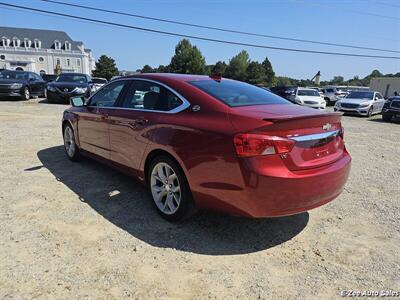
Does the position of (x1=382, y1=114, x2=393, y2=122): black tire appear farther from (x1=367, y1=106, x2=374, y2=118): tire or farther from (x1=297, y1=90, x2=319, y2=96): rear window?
(x1=297, y1=90, x2=319, y2=96): rear window

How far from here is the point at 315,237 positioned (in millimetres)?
3588

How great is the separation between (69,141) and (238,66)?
3478 inches

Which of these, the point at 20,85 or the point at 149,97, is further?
the point at 20,85

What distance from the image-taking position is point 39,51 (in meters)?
86.6

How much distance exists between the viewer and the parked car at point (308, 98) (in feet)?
65.9

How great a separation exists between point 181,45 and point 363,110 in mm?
65068

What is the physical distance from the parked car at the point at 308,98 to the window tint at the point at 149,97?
54.8ft

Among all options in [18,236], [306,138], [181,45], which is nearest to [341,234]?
[306,138]

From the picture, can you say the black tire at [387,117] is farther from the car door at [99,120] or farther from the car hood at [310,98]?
→ the car door at [99,120]

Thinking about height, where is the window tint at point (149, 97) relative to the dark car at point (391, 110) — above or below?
above

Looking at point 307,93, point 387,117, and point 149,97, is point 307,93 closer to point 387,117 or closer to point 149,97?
point 387,117

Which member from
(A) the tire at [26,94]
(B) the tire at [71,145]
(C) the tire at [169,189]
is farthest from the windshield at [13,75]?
(C) the tire at [169,189]

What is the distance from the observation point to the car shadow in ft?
11.1

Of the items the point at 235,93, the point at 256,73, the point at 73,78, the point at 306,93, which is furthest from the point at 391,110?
the point at 256,73
